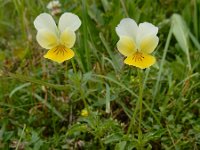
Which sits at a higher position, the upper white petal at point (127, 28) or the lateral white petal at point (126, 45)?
the upper white petal at point (127, 28)

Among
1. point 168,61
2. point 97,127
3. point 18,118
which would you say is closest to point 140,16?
point 168,61

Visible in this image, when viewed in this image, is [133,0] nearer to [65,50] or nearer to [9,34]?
[9,34]

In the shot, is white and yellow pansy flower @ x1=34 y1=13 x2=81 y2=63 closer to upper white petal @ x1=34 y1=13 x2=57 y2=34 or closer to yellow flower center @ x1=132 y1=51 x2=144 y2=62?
upper white petal @ x1=34 y1=13 x2=57 y2=34

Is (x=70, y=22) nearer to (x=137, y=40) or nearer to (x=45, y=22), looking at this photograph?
(x=45, y=22)

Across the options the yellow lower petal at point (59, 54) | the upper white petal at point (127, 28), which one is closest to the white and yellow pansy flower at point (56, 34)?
the yellow lower petal at point (59, 54)

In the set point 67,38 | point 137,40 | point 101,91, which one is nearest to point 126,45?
point 137,40

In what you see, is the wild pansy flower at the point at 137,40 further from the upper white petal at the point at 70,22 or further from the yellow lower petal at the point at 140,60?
the upper white petal at the point at 70,22
